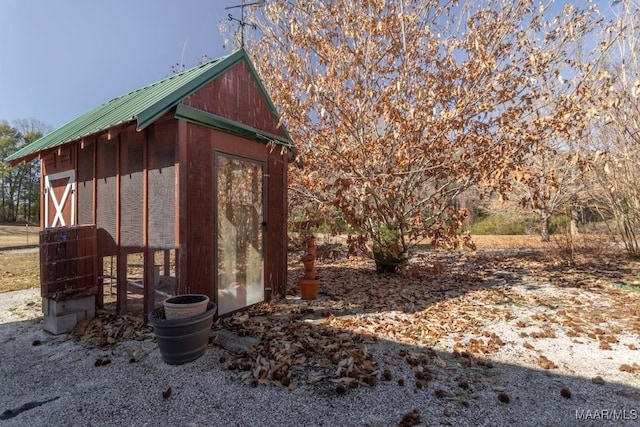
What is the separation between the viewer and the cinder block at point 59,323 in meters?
3.64

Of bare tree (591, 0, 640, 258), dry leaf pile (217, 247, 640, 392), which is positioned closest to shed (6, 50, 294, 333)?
dry leaf pile (217, 247, 640, 392)

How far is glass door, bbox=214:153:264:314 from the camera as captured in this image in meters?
3.98

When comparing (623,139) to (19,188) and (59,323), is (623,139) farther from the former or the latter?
(19,188)

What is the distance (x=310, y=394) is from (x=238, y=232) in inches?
93.9

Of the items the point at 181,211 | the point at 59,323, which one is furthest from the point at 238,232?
the point at 59,323

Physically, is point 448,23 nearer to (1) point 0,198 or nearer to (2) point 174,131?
(2) point 174,131

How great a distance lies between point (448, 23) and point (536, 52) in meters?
1.74

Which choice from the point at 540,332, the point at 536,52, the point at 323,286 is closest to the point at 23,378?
the point at 323,286

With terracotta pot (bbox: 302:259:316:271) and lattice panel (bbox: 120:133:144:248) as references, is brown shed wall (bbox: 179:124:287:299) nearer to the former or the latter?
lattice panel (bbox: 120:133:144:248)

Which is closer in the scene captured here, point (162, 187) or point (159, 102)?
point (159, 102)

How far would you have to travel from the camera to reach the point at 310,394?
7.84ft

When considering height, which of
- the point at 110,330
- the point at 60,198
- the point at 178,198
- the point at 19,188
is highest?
the point at 19,188

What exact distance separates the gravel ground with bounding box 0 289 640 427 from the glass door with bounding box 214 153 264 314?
107 centimetres

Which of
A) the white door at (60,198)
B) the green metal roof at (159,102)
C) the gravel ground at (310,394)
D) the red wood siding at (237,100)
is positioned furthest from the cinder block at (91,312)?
the red wood siding at (237,100)
